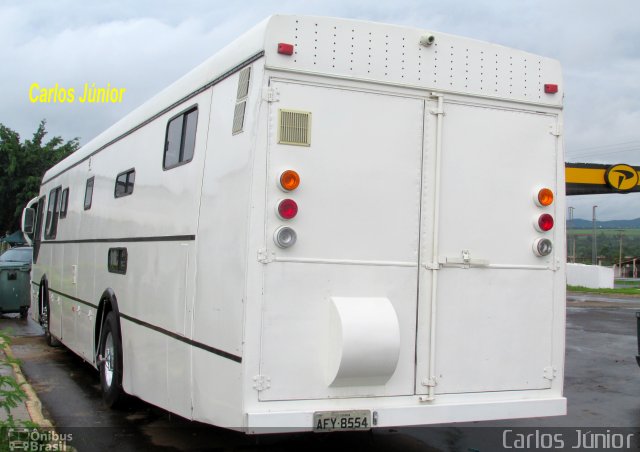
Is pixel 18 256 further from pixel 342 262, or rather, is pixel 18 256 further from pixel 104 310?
pixel 342 262

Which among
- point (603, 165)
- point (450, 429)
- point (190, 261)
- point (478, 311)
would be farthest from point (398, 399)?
point (603, 165)

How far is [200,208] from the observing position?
5.39m

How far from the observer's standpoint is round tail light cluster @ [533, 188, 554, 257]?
18.0 feet

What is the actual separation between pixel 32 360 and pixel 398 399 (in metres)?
7.75

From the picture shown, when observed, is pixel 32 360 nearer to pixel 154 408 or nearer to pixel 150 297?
pixel 154 408

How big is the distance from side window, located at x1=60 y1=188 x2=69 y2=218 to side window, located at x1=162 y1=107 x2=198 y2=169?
15.9 feet

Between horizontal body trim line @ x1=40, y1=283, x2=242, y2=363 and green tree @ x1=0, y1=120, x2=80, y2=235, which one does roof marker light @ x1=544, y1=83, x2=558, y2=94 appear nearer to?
horizontal body trim line @ x1=40, y1=283, x2=242, y2=363

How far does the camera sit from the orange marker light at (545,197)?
552 centimetres

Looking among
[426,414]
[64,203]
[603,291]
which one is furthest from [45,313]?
[603,291]

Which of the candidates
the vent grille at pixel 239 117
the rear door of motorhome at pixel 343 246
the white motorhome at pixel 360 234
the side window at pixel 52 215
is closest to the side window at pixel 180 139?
the white motorhome at pixel 360 234

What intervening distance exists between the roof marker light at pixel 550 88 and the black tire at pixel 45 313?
30.3 ft

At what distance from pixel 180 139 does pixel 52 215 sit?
6.72 metres

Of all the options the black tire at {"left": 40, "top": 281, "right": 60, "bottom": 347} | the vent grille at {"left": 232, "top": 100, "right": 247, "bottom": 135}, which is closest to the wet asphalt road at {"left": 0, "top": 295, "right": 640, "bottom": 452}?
the black tire at {"left": 40, "top": 281, "right": 60, "bottom": 347}

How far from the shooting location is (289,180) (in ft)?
15.7
